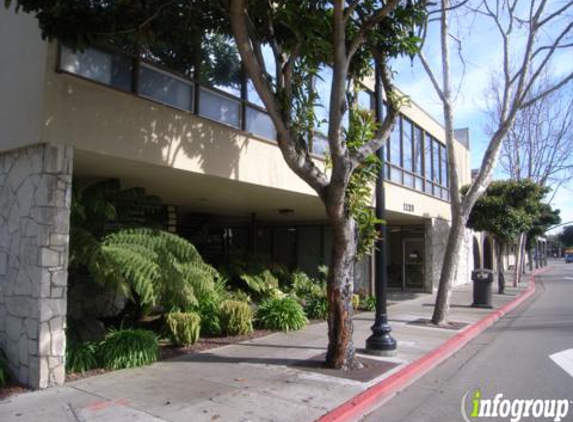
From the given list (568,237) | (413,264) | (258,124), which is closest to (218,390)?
(258,124)

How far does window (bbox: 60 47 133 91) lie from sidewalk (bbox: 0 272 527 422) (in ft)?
13.7

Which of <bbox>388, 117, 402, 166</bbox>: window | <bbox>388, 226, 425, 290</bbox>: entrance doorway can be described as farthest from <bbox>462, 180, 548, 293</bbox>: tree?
<bbox>388, 117, 402, 166</bbox>: window

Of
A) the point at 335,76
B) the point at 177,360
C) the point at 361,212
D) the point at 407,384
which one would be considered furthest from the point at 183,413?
the point at 335,76

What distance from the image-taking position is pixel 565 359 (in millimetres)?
8438

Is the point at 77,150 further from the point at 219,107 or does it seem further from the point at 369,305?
the point at 369,305

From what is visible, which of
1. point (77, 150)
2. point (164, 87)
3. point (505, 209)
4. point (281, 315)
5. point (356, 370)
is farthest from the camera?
point (505, 209)

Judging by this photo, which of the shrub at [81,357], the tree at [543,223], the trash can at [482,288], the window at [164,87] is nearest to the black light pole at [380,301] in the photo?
the window at [164,87]

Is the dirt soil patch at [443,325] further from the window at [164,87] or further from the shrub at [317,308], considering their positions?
the window at [164,87]

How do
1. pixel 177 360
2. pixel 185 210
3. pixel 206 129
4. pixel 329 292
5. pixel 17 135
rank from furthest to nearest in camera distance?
pixel 185 210 < pixel 206 129 < pixel 177 360 < pixel 329 292 < pixel 17 135

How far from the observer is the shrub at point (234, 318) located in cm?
977

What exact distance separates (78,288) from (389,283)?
16214 millimetres

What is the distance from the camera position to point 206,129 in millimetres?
8680

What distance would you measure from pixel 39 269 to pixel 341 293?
3996 mm

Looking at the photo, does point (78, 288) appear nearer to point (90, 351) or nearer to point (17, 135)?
point (90, 351)
